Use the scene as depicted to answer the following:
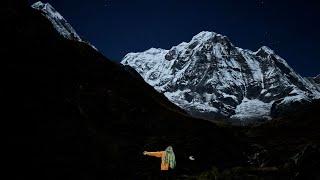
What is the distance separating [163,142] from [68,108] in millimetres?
53609

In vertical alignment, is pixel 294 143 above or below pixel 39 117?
above

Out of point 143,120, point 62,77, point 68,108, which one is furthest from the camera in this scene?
point 143,120

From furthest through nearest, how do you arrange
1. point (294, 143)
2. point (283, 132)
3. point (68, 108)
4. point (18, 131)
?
point (283, 132) → point (294, 143) → point (68, 108) → point (18, 131)

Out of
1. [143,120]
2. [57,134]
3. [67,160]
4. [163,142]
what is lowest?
[67,160]

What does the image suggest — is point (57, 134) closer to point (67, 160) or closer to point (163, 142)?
point (67, 160)

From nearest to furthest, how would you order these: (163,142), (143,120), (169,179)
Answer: (169,179), (163,142), (143,120)

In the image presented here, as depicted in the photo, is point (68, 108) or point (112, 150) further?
point (112, 150)

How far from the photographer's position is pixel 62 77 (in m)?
18.3

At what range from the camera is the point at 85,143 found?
17062 mm

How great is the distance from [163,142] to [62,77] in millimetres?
52422

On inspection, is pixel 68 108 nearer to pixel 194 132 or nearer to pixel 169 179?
pixel 169 179

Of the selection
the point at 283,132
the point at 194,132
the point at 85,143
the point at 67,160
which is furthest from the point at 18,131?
the point at 283,132

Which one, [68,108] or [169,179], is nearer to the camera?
[68,108]

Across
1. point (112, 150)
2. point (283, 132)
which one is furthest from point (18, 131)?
point (283, 132)
